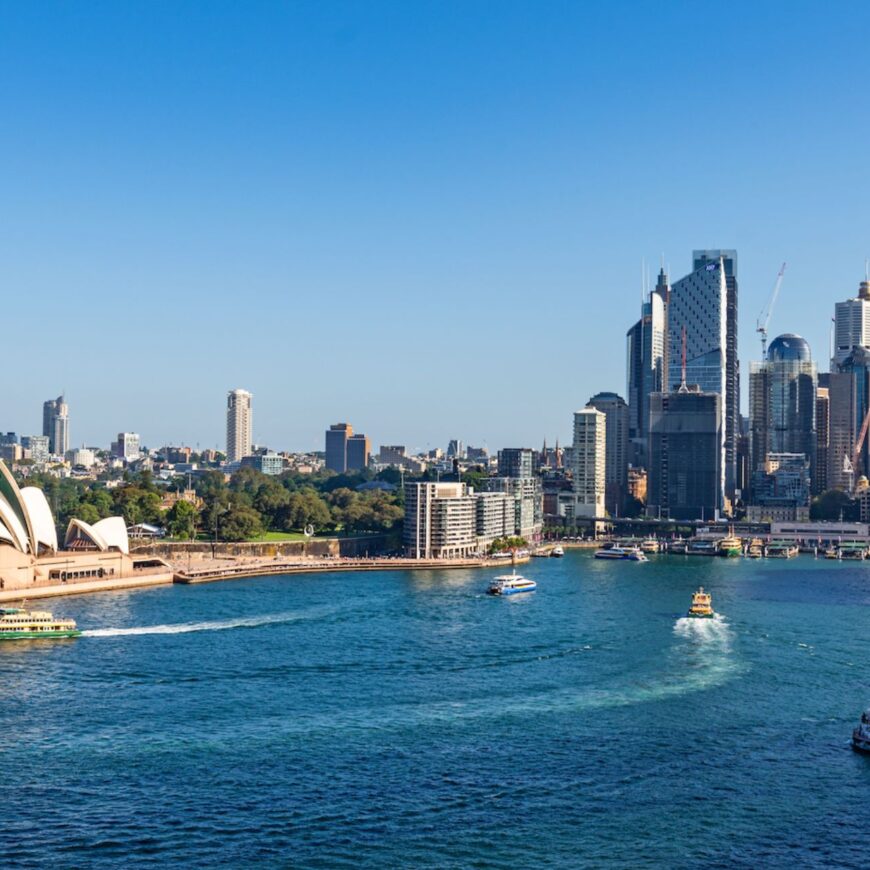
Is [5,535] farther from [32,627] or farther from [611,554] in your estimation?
[611,554]

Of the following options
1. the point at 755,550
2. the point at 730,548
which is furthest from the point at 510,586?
the point at 755,550

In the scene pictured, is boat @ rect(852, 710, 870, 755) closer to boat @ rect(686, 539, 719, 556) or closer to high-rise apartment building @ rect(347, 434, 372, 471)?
boat @ rect(686, 539, 719, 556)

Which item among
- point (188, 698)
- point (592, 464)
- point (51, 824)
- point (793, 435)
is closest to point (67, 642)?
point (188, 698)

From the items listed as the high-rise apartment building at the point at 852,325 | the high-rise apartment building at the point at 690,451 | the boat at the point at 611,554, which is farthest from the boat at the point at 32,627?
the high-rise apartment building at the point at 852,325

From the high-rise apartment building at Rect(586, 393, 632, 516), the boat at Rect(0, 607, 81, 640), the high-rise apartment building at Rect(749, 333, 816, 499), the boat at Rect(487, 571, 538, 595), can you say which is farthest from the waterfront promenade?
the high-rise apartment building at Rect(749, 333, 816, 499)

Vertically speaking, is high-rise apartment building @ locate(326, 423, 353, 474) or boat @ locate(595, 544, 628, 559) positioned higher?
high-rise apartment building @ locate(326, 423, 353, 474)

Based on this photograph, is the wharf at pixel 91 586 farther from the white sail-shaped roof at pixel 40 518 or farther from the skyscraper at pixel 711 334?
the skyscraper at pixel 711 334

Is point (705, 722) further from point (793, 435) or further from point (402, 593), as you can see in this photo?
point (793, 435)
